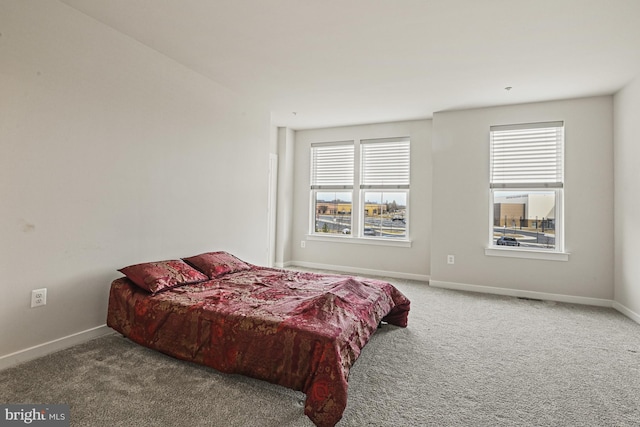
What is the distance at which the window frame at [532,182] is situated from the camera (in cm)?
430

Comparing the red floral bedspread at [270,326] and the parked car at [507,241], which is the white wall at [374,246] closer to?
the parked car at [507,241]

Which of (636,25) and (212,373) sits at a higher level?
(636,25)

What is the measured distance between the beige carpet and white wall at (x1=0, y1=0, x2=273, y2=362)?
54 centimetres

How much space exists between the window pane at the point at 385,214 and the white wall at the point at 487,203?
27.2 inches

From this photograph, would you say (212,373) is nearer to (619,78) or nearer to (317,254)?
(317,254)

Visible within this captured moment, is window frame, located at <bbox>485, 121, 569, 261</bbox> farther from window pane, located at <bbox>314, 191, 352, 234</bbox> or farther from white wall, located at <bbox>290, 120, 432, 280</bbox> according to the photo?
window pane, located at <bbox>314, 191, 352, 234</bbox>

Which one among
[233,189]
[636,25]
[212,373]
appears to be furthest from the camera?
[233,189]

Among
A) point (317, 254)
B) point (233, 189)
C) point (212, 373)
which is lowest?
point (212, 373)

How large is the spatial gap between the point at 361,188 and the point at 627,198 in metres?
3.43

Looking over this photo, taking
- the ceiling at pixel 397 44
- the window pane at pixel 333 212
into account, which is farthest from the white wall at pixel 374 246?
the ceiling at pixel 397 44

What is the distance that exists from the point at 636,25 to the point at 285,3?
2.73m

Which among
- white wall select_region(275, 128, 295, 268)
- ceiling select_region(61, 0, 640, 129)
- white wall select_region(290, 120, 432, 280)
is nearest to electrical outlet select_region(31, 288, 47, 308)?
ceiling select_region(61, 0, 640, 129)

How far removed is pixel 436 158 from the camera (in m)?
4.89

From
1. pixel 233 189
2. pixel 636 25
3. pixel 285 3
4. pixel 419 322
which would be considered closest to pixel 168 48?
pixel 285 3
